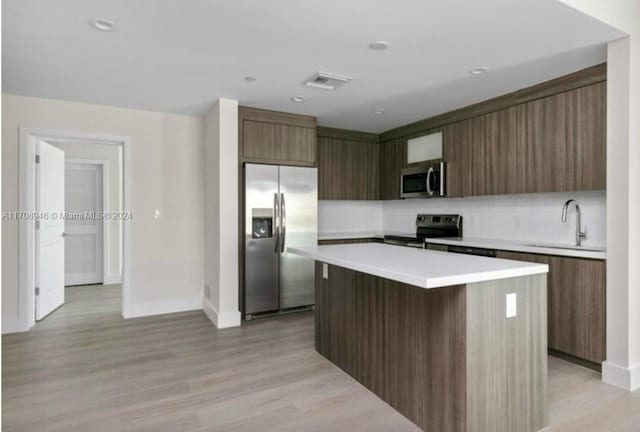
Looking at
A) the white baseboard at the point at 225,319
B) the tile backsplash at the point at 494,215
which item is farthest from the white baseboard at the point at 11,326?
the tile backsplash at the point at 494,215

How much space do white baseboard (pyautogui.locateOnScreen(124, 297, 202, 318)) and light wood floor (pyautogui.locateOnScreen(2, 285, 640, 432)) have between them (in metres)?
0.50

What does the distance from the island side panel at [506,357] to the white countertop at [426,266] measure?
0.07 meters

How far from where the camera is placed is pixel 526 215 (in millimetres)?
4098

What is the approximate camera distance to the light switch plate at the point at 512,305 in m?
2.10

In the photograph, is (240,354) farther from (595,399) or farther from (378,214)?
(378,214)

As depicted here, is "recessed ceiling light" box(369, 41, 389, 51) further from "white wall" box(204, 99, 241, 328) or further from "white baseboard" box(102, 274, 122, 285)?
"white baseboard" box(102, 274, 122, 285)

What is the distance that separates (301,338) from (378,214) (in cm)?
299

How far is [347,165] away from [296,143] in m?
1.16

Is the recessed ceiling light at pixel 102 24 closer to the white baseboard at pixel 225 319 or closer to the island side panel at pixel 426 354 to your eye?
the island side panel at pixel 426 354

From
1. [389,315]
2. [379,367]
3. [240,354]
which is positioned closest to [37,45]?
[240,354]

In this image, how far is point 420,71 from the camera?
330cm

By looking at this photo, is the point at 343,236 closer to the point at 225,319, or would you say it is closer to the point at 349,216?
the point at 349,216

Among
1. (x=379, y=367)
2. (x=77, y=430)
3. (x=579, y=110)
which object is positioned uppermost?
(x=579, y=110)

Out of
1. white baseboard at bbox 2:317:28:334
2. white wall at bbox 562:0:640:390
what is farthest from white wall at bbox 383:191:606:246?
white baseboard at bbox 2:317:28:334
